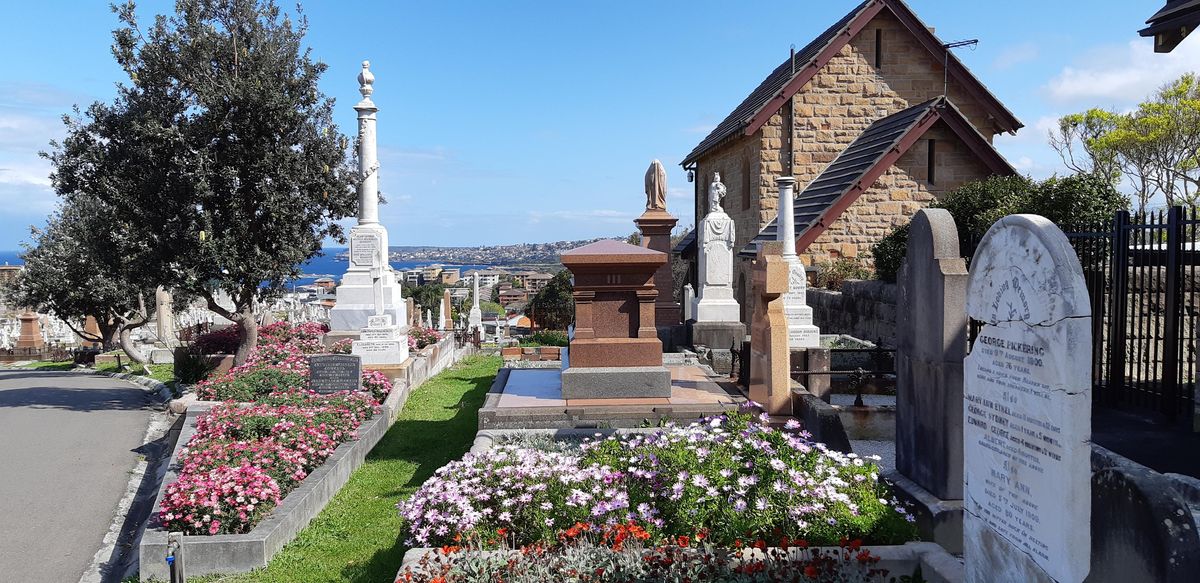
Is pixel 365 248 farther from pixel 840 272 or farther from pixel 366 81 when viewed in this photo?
pixel 840 272

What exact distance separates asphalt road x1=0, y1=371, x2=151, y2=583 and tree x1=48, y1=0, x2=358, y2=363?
2707 millimetres

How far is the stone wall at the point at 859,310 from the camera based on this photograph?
14.4 meters

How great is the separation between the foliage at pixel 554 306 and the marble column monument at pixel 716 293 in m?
18.6

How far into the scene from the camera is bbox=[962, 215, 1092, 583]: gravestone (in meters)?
3.44

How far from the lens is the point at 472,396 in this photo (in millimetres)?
12602

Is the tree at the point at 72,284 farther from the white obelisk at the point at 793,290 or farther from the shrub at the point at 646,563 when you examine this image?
the shrub at the point at 646,563

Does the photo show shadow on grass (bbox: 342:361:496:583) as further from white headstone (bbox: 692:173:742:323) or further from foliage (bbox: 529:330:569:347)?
foliage (bbox: 529:330:569:347)

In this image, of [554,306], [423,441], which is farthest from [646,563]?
[554,306]

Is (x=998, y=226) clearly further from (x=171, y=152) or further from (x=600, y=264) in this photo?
(x=171, y=152)

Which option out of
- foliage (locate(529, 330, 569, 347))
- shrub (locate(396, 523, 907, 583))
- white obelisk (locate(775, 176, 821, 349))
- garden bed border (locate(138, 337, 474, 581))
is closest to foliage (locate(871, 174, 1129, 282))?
white obelisk (locate(775, 176, 821, 349))

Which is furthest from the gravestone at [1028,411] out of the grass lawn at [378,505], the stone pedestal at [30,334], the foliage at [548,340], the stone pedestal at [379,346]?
the stone pedestal at [30,334]

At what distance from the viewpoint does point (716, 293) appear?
15641 mm

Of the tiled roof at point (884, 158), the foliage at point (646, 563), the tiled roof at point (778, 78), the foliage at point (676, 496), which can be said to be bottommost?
the foliage at point (646, 563)

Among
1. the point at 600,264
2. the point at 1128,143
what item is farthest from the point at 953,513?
the point at 1128,143
